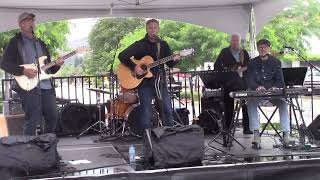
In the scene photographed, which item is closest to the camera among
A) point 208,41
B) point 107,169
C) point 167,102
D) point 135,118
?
point 107,169

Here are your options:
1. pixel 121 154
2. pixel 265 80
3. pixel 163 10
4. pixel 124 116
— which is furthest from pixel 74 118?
pixel 265 80

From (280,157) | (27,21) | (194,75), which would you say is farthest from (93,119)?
(280,157)

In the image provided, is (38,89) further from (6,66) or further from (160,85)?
(160,85)

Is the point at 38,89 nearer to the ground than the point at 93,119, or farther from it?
farther from it

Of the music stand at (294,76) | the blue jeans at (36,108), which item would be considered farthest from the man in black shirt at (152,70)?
the music stand at (294,76)

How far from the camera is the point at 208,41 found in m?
20.0

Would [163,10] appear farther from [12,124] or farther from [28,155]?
[28,155]

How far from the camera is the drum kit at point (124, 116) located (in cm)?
698

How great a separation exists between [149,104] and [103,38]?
105 feet

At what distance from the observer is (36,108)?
5195 millimetres

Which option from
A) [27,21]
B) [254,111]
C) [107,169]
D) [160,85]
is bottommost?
[107,169]

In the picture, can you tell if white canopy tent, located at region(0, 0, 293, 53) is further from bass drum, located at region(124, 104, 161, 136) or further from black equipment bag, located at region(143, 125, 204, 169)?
black equipment bag, located at region(143, 125, 204, 169)

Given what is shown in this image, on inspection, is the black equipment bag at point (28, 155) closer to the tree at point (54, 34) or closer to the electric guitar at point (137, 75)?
the electric guitar at point (137, 75)

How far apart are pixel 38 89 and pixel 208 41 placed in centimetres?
1540
